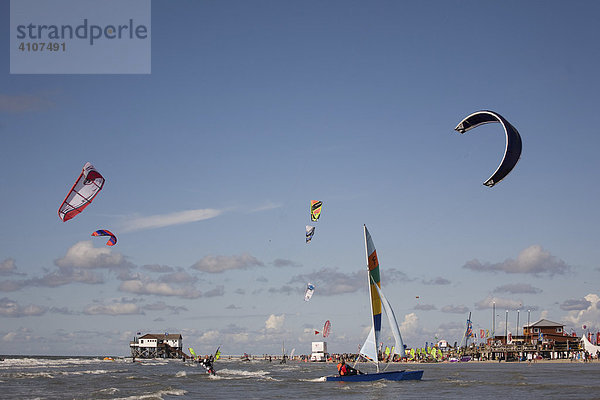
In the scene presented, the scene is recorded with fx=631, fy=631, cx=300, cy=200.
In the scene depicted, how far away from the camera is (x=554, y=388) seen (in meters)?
37.7

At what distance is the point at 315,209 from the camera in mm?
61531

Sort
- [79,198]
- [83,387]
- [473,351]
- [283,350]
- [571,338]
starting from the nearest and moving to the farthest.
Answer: [79,198] → [83,387] → [571,338] → [473,351] → [283,350]

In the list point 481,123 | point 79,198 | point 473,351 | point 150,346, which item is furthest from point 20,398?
point 150,346

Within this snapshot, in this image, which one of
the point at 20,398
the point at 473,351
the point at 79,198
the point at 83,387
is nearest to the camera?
the point at 79,198

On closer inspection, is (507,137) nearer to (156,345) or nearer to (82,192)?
(82,192)

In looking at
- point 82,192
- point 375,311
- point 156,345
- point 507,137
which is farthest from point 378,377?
point 156,345

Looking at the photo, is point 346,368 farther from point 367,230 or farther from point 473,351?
point 473,351

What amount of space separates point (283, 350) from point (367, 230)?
95.7 metres

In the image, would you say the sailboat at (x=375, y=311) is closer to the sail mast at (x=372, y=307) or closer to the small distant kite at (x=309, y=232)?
the sail mast at (x=372, y=307)

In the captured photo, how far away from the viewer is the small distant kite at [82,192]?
2690cm

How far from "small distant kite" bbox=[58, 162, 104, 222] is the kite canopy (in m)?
16.0

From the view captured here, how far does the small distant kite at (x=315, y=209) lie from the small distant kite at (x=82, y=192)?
34.2m

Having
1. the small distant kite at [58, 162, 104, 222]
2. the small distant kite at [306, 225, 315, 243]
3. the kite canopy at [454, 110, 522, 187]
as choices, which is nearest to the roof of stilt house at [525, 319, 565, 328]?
the small distant kite at [306, 225, 315, 243]

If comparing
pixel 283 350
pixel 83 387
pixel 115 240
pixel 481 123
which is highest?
pixel 481 123
